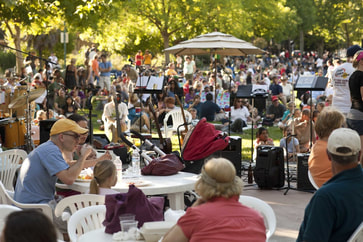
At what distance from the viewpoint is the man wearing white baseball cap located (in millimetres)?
3758

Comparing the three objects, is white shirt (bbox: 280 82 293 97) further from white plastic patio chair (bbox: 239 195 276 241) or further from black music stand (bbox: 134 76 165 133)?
white plastic patio chair (bbox: 239 195 276 241)

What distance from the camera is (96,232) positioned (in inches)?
183

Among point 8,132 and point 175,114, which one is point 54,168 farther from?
point 175,114

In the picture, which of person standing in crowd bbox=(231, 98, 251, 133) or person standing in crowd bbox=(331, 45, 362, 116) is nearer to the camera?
person standing in crowd bbox=(331, 45, 362, 116)

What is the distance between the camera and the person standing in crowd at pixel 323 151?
5625 millimetres

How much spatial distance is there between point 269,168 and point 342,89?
1606mm

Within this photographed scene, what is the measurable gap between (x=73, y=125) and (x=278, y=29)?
4644 cm

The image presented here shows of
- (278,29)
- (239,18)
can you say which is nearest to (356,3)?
(278,29)

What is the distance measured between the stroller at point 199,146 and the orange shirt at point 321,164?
2933mm

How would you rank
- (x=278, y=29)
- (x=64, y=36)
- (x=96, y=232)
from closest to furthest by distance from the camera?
(x=96, y=232) < (x=64, y=36) < (x=278, y=29)

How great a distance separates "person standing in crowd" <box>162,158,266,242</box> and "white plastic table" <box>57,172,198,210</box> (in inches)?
101

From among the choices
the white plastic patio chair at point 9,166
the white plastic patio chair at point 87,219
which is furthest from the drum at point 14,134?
the white plastic patio chair at point 87,219

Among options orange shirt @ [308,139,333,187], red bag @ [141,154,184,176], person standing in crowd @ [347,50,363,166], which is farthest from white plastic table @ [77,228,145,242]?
A: person standing in crowd @ [347,50,363,166]

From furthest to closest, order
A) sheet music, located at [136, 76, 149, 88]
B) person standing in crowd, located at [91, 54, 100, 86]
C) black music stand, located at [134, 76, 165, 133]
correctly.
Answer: person standing in crowd, located at [91, 54, 100, 86]
sheet music, located at [136, 76, 149, 88]
black music stand, located at [134, 76, 165, 133]
